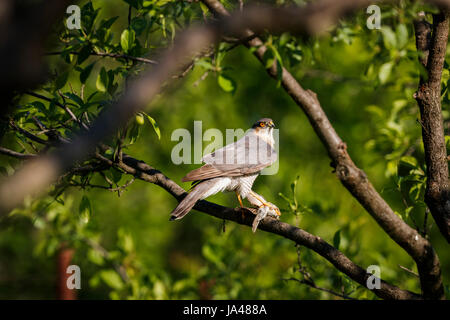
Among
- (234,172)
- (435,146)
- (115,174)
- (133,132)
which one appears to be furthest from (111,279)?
(435,146)

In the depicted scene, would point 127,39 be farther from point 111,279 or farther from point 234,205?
point 234,205

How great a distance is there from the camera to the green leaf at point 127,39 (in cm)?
304

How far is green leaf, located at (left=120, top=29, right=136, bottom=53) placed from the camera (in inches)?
120

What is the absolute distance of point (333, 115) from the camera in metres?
9.73

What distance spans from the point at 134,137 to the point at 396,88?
3476mm

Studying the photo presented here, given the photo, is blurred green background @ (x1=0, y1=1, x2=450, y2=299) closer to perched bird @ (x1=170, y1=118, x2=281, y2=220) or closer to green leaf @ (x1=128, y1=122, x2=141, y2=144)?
perched bird @ (x1=170, y1=118, x2=281, y2=220)

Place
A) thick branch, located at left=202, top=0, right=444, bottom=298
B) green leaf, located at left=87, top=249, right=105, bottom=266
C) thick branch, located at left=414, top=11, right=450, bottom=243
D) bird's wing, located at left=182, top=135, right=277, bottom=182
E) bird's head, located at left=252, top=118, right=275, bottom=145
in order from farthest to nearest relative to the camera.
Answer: bird's head, located at left=252, top=118, right=275, bottom=145
green leaf, located at left=87, top=249, right=105, bottom=266
bird's wing, located at left=182, top=135, right=277, bottom=182
thick branch, located at left=202, top=0, right=444, bottom=298
thick branch, located at left=414, top=11, right=450, bottom=243

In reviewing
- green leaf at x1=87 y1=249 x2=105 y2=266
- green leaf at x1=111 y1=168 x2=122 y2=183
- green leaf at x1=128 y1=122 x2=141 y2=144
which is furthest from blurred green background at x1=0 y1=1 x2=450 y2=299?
green leaf at x1=128 y1=122 x2=141 y2=144

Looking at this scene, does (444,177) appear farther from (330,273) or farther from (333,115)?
(333,115)

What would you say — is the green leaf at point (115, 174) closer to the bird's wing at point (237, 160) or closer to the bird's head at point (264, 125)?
the bird's wing at point (237, 160)

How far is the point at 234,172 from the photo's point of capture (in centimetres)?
430

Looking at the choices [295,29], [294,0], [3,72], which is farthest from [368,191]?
[3,72]

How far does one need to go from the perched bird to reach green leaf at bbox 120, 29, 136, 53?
117cm

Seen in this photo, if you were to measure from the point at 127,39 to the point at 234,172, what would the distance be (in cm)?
171
